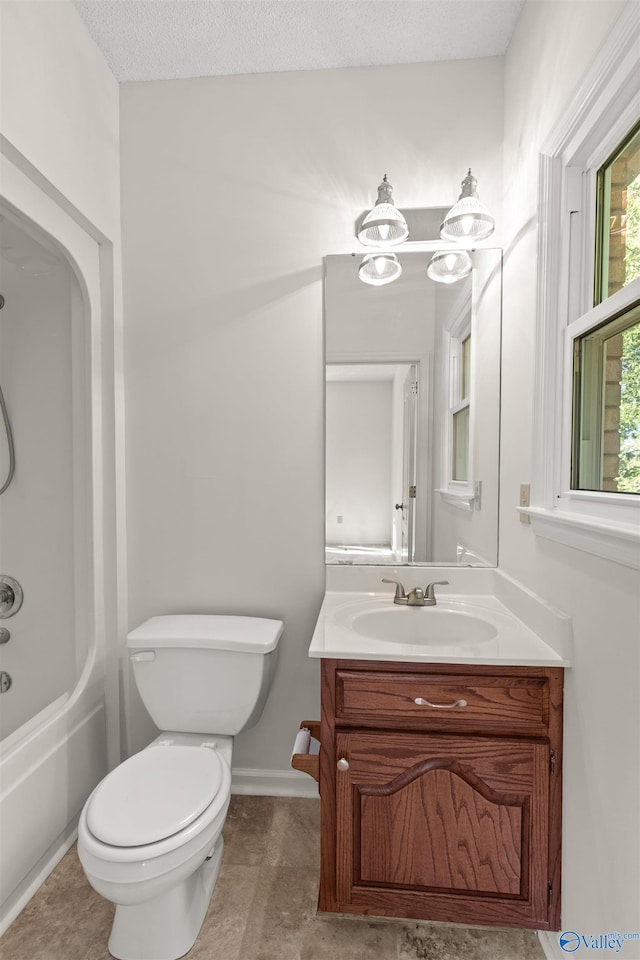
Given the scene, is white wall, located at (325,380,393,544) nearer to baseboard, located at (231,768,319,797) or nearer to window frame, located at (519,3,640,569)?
window frame, located at (519,3,640,569)

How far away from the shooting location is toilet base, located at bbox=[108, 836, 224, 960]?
4.12 feet

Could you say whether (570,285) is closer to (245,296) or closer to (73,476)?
(245,296)

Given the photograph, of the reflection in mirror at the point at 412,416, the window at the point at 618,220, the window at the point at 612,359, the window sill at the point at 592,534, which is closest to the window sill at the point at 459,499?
the reflection in mirror at the point at 412,416

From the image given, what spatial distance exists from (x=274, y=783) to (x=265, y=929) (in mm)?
550

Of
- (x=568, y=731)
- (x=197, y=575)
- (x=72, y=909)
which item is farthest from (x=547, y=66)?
(x=72, y=909)

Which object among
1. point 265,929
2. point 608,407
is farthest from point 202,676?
point 608,407

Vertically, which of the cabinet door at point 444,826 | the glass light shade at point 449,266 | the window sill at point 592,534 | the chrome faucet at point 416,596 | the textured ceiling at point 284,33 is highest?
the textured ceiling at point 284,33

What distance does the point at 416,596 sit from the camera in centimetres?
166

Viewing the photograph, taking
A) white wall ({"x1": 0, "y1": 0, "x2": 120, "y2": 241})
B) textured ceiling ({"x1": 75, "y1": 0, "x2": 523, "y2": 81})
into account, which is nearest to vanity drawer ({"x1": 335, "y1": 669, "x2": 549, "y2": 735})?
white wall ({"x1": 0, "y1": 0, "x2": 120, "y2": 241})

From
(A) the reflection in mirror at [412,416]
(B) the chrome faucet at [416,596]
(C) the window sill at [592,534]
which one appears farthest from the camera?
(A) the reflection in mirror at [412,416]

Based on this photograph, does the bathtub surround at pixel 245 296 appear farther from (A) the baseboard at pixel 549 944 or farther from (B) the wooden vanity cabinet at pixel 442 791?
(A) the baseboard at pixel 549 944

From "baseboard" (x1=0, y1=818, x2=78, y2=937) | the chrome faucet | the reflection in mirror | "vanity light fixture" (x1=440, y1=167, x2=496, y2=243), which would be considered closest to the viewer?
"baseboard" (x1=0, y1=818, x2=78, y2=937)

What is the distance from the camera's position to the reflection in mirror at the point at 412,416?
69.5 inches

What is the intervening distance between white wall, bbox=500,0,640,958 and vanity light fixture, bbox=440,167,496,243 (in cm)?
11
